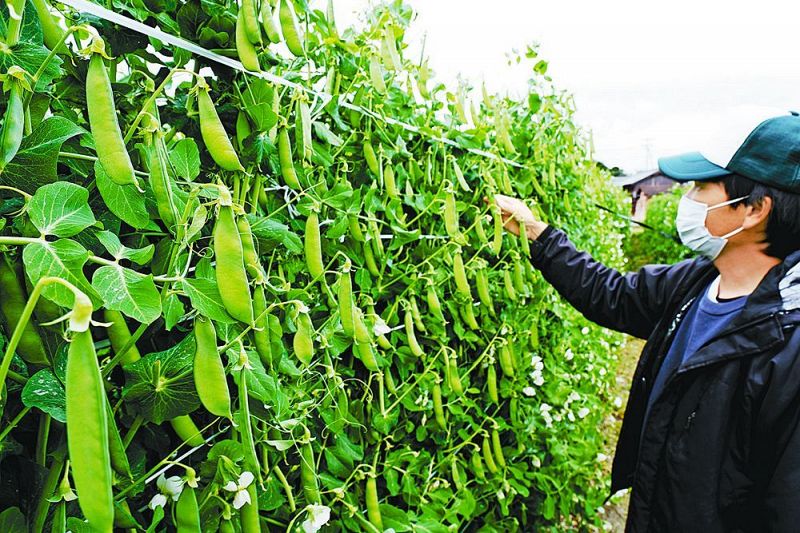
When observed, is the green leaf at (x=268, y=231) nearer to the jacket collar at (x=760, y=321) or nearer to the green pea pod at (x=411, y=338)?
the green pea pod at (x=411, y=338)

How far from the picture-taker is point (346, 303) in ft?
3.35

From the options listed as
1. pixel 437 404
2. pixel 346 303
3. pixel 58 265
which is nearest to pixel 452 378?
pixel 437 404

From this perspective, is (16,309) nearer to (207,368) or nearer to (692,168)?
(207,368)

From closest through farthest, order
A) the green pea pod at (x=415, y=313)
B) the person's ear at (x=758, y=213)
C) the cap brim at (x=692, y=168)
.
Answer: the green pea pod at (x=415, y=313)
the person's ear at (x=758, y=213)
the cap brim at (x=692, y=168)

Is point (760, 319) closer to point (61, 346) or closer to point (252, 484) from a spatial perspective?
point (252, 484)

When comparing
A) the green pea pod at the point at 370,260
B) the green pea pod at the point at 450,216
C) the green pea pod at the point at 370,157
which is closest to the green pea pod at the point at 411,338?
the green pea pod at the point at 370,260

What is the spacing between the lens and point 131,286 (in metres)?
0.58

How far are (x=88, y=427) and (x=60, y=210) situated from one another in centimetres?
28

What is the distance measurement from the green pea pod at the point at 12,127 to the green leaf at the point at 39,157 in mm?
72

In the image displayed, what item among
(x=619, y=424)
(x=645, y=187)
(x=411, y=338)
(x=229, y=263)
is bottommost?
(x=619, y=424)

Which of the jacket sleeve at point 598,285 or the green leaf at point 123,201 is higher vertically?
the green leaf at point 123,201

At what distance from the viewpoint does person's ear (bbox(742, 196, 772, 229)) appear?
1.67 metres

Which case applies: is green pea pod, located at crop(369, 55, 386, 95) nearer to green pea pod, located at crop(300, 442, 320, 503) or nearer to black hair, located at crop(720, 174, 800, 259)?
green pea pod, located at crop(300, 442, 320, 503)

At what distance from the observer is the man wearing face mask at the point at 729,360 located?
1478mm
